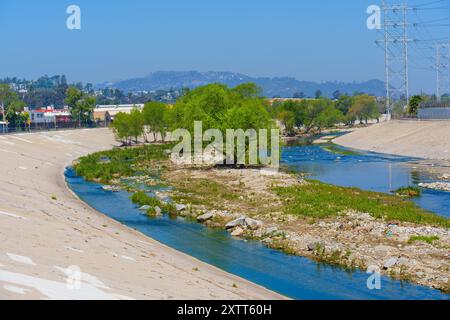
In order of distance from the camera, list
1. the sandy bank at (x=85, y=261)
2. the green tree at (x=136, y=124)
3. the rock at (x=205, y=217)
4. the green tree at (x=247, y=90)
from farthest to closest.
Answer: the green tree at (x=247, y=90), the green tree at (x=136, y=124), the rock at (x=205, y=217), the sandy bank at (x=85, y=261)

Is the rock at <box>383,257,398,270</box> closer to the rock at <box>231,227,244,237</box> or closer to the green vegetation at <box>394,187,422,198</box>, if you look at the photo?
the rock at <box>231,227,244,237</box>

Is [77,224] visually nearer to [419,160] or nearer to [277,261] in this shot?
[277,261]

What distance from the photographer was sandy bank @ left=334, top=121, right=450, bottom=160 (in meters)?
90.0

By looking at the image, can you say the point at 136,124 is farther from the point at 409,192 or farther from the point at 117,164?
the point at 409,192

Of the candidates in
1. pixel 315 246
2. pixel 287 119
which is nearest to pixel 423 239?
pixel 315 246

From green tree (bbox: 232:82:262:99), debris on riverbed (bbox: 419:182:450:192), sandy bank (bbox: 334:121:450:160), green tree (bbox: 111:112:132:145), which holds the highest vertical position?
green tree (bbox: 232:82:262:99)

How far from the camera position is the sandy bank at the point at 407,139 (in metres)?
90.0

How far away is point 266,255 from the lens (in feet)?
106

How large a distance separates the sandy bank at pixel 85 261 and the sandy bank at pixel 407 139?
6137 centimetres

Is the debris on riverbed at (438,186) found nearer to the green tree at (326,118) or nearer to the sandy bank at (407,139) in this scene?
the sandy bank at (407,139)

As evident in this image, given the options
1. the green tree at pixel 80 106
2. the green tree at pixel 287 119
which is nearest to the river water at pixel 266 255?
the green tree at pixel 287 119

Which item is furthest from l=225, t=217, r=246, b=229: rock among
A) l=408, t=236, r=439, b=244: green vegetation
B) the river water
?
l=408, t=236, r=439, b=244: green vegetation

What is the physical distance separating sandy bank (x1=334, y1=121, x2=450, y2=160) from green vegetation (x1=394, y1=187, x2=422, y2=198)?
33.3 m
